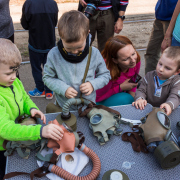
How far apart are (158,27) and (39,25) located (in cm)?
148

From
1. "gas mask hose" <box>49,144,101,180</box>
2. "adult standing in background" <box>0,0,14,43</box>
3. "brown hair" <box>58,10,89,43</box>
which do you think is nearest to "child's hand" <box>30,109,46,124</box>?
"gas mask hose" <box>49,144,101,180</box>

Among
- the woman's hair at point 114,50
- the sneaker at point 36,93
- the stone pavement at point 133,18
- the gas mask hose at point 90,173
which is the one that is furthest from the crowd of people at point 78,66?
the stone pavement at point 133,18

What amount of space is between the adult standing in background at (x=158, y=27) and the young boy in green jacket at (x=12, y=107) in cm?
184

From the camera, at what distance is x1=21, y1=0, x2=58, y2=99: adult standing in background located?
2074mm

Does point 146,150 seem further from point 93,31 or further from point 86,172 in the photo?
point 93,31

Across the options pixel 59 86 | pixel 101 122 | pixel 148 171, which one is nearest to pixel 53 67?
pixel 59 86

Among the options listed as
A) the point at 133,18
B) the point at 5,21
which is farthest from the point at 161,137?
the point at 133,18

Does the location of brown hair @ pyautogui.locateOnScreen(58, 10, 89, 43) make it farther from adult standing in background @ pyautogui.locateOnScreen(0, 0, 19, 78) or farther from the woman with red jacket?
adult standing in background @ pyautogui.locateOnScreen(0, 0, 19, 78)

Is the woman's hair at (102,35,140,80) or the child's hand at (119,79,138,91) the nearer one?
the woman's hair at (102,35,140,80)

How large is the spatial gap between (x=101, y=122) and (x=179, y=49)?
0.86 m

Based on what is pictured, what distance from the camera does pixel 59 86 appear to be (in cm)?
125

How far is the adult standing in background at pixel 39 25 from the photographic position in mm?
2074

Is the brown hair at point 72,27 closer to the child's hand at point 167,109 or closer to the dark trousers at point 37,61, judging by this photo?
the child's hand at point 167,109

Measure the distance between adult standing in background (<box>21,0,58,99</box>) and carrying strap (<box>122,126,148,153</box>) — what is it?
1.59 metres
